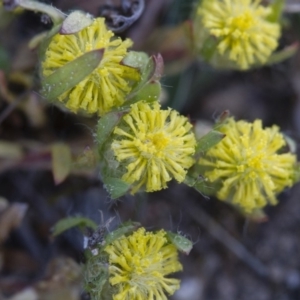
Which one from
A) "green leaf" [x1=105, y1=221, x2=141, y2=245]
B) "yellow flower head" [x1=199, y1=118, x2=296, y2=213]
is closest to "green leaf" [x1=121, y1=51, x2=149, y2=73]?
"yellow flower head" [x1=199, y1=118, x2=296, y2=213]

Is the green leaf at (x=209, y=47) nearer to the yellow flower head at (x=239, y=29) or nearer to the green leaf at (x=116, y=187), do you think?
the yellow flower head at (x=239, y=29)

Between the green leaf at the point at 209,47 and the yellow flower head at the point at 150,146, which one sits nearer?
the yellow flower head at the point at 150,146

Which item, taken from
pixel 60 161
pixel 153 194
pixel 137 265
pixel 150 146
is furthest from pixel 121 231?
pixel 153 194

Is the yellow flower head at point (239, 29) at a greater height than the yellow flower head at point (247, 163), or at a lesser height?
greater

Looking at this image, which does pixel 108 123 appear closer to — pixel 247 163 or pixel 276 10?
pixel 247 163

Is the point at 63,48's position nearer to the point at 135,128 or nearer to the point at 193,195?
the point at 135,128

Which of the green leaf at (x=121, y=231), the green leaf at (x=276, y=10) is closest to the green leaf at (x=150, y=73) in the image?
the green leaf at (x=121, y=231)

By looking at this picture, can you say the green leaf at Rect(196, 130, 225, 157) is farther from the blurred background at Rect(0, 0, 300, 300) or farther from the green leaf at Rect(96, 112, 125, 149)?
the blurred background at Rect(0, 0, 300, 300)

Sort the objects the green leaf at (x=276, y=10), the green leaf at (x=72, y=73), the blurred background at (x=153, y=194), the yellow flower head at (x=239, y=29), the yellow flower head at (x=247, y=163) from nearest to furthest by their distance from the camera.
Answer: the green leaf at (x=72, y=73)
the yellow flower head at (x=247, y=163)
the yellow flower head at (x=239, y=29)
the green leaf at (x=276, y=10)
the blurred background at (x=153, y=194)
